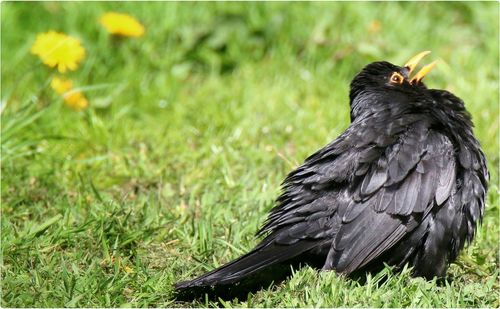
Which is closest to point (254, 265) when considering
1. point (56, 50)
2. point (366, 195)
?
point (366, 195)

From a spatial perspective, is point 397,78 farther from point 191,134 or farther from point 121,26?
point 121,26

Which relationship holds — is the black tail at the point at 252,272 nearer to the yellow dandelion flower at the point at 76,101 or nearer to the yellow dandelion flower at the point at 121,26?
the yellow dandelion flower at the point at 76,101

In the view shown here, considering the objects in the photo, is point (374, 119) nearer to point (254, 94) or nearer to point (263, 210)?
→ point (263, 210)

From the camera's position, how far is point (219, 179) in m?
5.37

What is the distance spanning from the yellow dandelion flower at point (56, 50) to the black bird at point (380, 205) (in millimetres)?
2005

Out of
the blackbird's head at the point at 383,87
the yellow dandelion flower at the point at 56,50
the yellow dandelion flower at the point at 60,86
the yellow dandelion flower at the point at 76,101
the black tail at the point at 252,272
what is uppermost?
the blackbird's head at the point at 383,87

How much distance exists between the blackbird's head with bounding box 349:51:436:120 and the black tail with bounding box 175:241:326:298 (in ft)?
3.17

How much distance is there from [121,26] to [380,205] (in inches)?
120

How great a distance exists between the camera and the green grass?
4102 mm

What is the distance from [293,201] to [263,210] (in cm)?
69

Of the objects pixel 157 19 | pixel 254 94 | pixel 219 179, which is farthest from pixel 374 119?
pixel 157 19

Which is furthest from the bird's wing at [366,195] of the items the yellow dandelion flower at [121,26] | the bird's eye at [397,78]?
the yellow dandelion flower at [121,26]

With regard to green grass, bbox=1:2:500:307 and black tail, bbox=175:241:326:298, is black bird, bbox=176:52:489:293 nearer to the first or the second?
black tail, bbox=175:241:326:298

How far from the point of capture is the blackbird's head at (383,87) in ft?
→ 15.5
